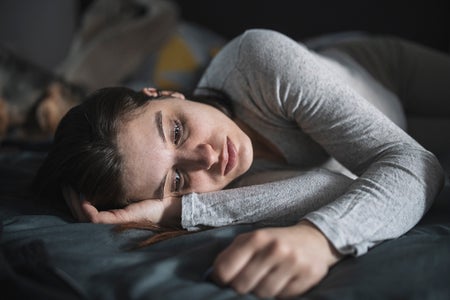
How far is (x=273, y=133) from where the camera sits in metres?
1.15

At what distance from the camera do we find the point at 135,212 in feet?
2.96

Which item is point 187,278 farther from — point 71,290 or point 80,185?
point 80,185

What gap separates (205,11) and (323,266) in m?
1.81

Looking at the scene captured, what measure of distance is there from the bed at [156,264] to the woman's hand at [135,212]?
0.04 m

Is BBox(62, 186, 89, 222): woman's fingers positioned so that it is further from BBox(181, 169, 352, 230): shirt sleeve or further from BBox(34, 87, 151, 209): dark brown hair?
BBox(181, 169, 352, 230): shirt sleeve

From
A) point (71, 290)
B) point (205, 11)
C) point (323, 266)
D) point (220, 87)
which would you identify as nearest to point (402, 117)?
point (220, 87)

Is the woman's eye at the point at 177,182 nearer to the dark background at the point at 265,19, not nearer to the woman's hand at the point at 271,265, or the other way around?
the woman's hand at the point at 271,265

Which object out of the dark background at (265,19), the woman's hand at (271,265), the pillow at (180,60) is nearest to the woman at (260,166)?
the woman's hand at (271,265)

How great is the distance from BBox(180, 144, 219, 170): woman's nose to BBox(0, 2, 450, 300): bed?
154mm

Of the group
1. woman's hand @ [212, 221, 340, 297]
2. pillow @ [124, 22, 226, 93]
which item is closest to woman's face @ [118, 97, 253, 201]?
woman's hand @ [212, 221, 340, 297]

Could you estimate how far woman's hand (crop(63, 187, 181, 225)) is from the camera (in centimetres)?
89

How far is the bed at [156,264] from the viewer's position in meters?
0.63

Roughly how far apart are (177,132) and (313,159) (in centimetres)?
40

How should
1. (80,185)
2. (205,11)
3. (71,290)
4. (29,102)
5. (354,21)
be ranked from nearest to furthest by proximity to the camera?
(71,290)
(80,185)
(29,102)
(354,21)
(205,11)
